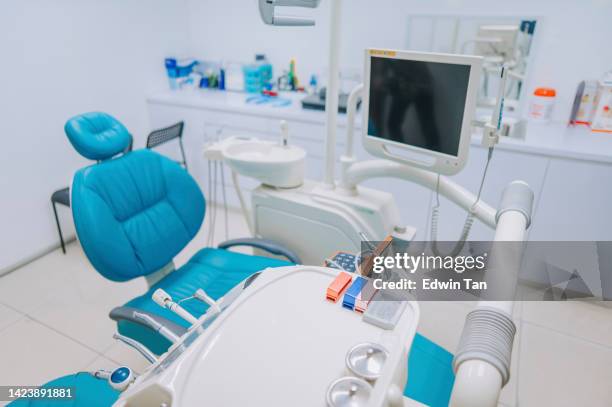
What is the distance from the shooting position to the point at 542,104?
2531mm

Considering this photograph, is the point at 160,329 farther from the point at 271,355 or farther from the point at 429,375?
the point at 429,375

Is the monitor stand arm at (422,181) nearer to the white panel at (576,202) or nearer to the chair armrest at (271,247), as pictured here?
the chair armrest at (271,247)

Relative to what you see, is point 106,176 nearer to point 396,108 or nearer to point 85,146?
point 85,146

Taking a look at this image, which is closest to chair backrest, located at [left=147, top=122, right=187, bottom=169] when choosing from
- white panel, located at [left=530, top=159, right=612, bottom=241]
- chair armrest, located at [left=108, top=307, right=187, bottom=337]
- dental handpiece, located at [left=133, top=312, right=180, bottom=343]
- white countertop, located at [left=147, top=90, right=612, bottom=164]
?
white countertop, located at [left=147, top=90, right=612, bottom=164]

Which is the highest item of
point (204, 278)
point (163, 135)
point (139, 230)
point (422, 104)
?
point (422, 104)

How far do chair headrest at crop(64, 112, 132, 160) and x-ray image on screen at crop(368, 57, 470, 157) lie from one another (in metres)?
1.02

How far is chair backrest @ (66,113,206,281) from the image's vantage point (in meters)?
1.47

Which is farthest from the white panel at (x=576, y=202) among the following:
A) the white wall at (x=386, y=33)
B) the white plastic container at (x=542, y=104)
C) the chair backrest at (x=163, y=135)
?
the chair backrest at (x=163, y=135)

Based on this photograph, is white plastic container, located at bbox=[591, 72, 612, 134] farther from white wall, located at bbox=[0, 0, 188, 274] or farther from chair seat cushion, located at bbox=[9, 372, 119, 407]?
white wall, located at bbox=[0, 0, 188, 274]

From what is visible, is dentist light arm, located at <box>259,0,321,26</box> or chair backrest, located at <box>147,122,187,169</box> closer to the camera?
dentist light arm, located at <box>259,0,321,26</box>

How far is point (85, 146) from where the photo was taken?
1.51 m

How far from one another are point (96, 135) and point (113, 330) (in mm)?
1137

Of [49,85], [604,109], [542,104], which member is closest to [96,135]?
[49,85]

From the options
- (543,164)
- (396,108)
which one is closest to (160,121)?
(396,108)
